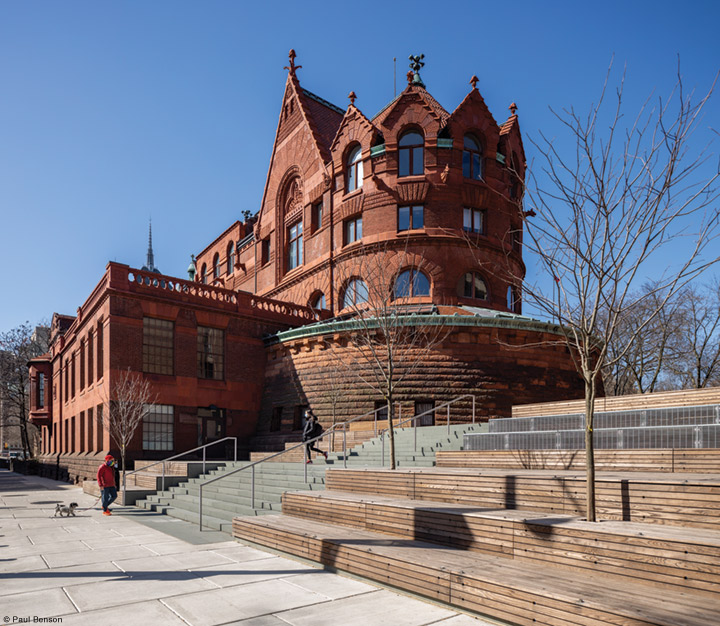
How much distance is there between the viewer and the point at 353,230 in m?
32.9

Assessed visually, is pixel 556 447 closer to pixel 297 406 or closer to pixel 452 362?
pixel 452 362

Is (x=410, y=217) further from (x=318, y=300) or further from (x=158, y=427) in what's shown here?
(x=158, y=427)

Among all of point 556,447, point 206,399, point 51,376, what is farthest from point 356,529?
point 51,376

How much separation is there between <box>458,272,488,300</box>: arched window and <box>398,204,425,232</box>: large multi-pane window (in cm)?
360

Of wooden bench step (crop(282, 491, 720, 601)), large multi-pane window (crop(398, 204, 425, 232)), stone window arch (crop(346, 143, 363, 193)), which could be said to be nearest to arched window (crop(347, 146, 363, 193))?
stone window arch (crop(346, 143, 363, 193))

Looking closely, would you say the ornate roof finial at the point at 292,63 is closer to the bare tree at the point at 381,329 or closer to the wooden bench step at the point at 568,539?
the bare tree at the point at 381,329

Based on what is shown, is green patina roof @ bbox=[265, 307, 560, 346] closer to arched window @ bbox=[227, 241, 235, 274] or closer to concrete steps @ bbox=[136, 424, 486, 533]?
concrete steps @ bbox=[136, 424, 486, 533]

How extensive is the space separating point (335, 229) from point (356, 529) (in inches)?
1004

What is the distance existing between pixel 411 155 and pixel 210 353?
14.6 m

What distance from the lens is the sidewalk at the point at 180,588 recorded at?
6.56 metres

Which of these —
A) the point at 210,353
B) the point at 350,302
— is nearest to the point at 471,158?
the point at 350,302

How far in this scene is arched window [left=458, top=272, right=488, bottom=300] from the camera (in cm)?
3084

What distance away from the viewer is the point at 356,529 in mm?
9531

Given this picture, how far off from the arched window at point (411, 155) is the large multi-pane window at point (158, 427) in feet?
54.9
